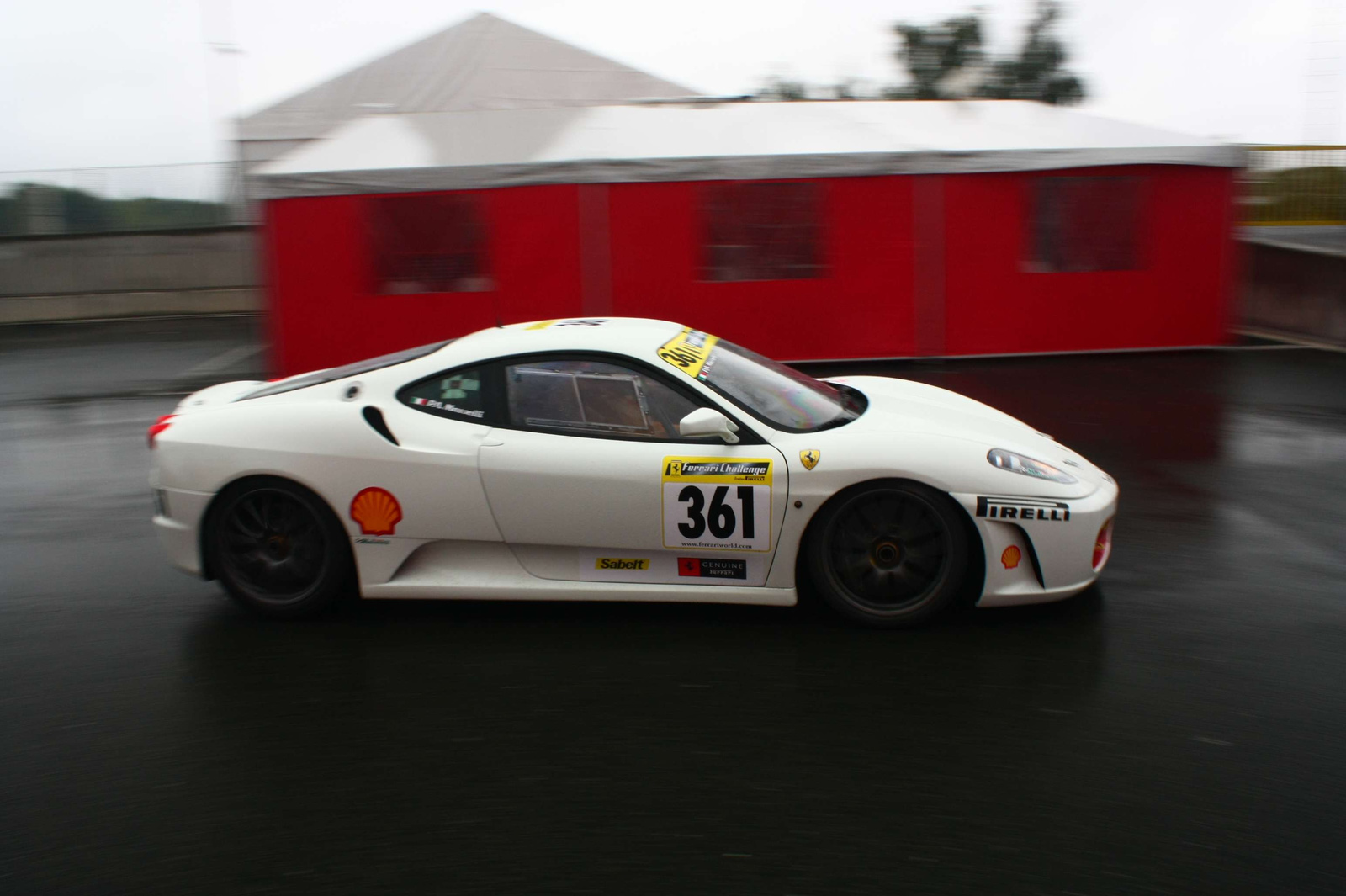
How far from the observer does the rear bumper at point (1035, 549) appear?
4219 millimetres

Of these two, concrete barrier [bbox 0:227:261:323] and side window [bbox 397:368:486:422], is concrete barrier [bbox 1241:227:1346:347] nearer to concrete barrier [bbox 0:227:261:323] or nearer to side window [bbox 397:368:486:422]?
side window [bbox 397:368:486:422]

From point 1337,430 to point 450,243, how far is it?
8.26 m

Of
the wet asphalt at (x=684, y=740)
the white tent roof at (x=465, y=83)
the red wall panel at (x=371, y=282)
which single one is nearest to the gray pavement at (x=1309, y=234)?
the white tent roof at (x=465, y=83)

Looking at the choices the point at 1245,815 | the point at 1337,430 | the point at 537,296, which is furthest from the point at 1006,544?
the point at 537,296

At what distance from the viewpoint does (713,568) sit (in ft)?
14.3

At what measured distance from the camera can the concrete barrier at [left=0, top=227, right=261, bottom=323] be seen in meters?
20.4

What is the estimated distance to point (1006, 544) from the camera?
4.24 metres

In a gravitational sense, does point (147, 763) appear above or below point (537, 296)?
below

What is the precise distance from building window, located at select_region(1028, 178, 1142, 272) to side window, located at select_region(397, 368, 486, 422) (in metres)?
8.81

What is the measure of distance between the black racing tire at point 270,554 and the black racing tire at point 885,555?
1.95m

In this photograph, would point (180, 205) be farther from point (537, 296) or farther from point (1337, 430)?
point (1337, 430)

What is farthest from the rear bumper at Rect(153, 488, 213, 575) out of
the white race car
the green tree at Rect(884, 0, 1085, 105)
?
the green tree at Rect(884, 0, 1085, 105)

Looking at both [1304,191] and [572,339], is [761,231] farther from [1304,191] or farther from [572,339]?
[1304,191]

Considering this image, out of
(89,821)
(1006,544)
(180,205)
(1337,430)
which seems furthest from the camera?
(180,205)
